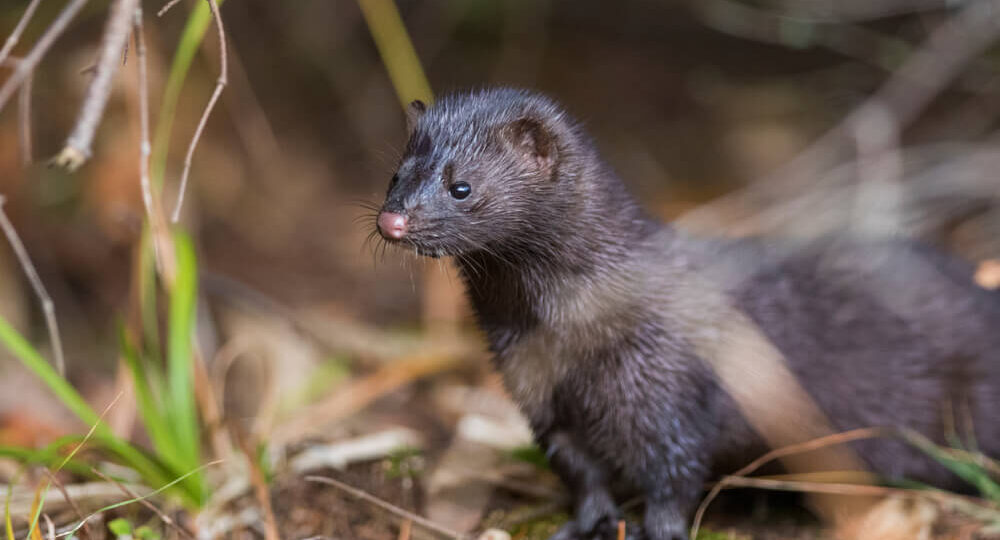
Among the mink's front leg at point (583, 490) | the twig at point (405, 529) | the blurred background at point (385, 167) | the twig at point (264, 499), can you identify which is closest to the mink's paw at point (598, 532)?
the mink's front leg at point (583, 490)

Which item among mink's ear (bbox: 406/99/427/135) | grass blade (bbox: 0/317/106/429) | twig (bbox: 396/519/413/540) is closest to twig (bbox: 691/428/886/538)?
twig (bbox: 396/519/413/540)

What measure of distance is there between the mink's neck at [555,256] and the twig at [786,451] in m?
0.82

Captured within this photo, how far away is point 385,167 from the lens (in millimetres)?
4461

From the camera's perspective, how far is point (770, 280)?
3.35 m

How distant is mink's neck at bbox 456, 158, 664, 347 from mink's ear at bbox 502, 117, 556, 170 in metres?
0.11

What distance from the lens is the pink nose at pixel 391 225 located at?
8.14 feet

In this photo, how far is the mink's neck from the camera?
2.79 meters

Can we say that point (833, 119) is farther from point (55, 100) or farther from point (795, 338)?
point (55, 100)

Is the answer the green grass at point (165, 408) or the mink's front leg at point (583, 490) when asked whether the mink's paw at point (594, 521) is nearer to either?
the mink's front leg at point (583, 490)

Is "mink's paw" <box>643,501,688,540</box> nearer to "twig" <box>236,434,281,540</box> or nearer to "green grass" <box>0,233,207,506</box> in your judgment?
"twig" <box>236,434,281,540</box>

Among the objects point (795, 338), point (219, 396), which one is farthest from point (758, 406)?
point (219, 396)

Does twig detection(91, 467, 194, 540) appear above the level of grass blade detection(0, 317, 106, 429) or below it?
below

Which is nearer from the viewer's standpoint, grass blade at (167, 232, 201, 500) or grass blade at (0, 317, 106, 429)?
grass blade at (0, 317, 106, 429)

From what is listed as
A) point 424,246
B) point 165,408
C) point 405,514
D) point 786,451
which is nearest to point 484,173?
point 424,246
